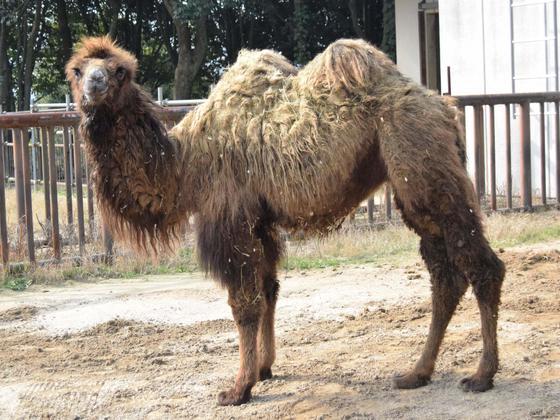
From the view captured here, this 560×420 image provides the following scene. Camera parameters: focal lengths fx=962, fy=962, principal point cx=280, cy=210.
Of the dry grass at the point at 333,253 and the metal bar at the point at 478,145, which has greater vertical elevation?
the metal bar at the point at 478,145

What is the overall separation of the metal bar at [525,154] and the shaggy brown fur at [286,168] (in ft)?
22.7

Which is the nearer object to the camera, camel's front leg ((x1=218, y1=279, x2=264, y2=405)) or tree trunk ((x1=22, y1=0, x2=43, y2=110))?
camel's front leg ((x1=218, y1=279, x2=264, y2=405))

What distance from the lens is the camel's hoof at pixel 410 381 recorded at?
18.4ft

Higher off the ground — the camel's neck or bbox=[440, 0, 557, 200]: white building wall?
bbox=[440, 0, 557, 200]: white building wall

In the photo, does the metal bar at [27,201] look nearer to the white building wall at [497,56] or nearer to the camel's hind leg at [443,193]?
the camel's hind leg at [443,193]

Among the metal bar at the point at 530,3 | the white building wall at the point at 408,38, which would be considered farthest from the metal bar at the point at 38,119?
the white building wall at the point at 408,38

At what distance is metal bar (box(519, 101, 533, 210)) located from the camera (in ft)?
40.4

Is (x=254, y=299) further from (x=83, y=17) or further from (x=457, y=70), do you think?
(x=83, y=17)

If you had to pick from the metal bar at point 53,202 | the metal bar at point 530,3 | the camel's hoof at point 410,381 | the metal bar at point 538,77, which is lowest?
the camel's hoof at point 410,381

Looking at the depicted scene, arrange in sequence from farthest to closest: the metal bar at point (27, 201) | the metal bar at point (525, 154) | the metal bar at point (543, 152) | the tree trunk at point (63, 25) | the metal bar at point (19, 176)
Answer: the tree trunk at point (63, 25) → the metal bar at point (543, 152) → the metal bar at point (525, 154) → the metal bar at point (19, 176) → the metal bar at point (27, 201)

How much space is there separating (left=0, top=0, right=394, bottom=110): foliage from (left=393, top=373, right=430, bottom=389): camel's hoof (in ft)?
63.3

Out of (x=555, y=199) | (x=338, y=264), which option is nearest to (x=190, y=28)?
(x=555, y=199)

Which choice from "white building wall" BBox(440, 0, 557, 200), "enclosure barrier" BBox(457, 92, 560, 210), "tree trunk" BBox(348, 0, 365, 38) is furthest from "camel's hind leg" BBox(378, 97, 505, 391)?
"tree trunk" BBox(348, 0, 365, 38)

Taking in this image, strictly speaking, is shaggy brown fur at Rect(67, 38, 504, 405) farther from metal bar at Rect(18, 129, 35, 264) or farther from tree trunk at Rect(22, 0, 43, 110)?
tree trunk at Rect(22, 0, 43, 110)
